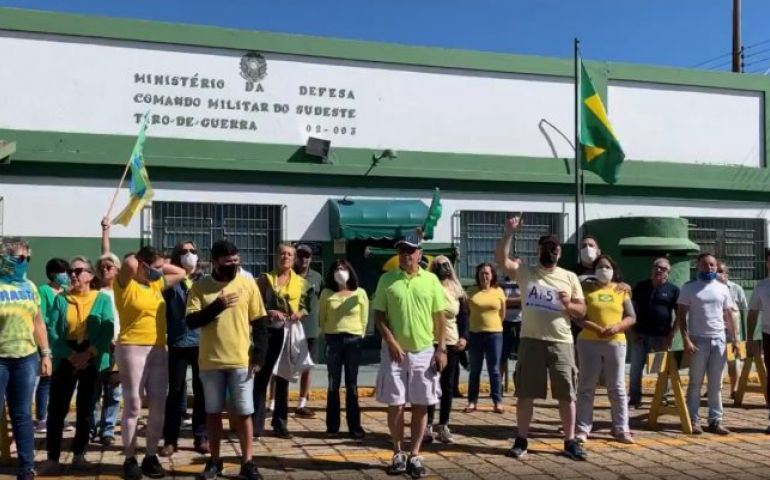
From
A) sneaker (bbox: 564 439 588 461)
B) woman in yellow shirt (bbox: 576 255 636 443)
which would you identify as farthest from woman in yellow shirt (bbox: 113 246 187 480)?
woman in yellow shirt (bbox: 576 255 636 443)

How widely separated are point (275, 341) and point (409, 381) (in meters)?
1.89

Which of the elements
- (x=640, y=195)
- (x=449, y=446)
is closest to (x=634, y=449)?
(x=449, y=446)

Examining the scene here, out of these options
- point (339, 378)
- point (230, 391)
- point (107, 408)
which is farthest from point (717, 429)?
point (107, 408)

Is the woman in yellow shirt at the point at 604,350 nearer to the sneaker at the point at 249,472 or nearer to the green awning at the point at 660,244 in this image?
the sneaker at the point at 249,472

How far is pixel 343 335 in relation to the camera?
8602mm

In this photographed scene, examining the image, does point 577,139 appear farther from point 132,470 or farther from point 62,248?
point 132,470

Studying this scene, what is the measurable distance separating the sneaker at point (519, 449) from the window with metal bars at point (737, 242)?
10622 millimetres

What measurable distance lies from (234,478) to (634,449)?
3748 mm

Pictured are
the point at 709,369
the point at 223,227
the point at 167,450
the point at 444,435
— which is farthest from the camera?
the point at 223,227

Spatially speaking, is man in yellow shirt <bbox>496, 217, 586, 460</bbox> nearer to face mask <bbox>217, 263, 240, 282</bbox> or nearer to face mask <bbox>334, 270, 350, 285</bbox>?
face mask <bbox>334, 270, 350, 285</bbox>

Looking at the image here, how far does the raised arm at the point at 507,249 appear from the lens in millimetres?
7129

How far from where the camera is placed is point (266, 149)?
1427 centimetres

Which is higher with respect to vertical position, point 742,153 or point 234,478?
point 742,153

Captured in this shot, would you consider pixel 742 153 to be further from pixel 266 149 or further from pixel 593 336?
pixel 593 336
